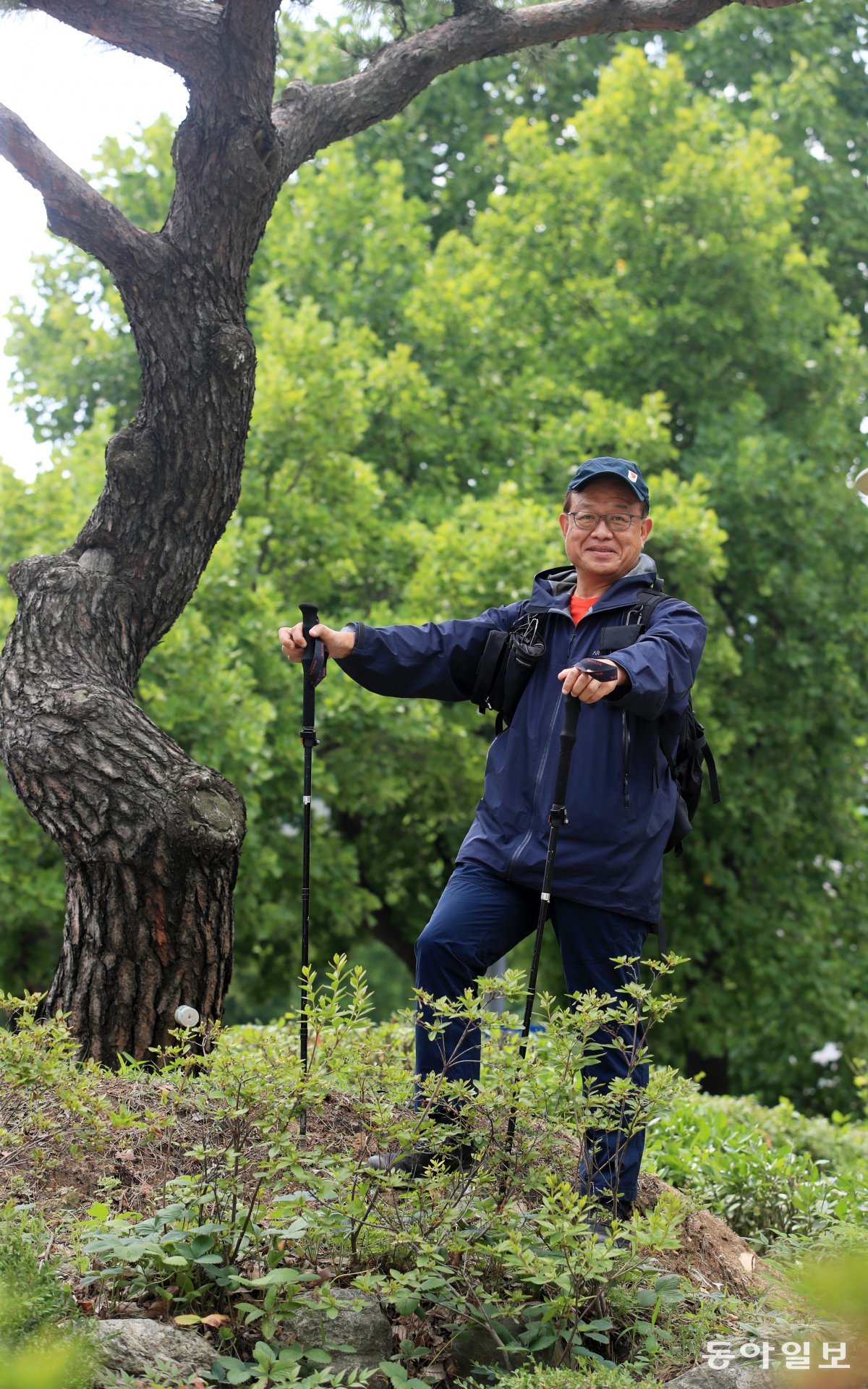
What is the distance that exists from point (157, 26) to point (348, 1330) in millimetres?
Answer: 4781

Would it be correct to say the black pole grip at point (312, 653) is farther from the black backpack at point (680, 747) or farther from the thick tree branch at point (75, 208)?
the thick tree branch at point (75, 208)

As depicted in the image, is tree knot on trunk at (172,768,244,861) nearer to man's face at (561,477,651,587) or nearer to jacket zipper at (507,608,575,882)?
jacket zipper at (507,608,575,882)

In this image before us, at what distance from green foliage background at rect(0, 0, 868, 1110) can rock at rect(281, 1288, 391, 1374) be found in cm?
812

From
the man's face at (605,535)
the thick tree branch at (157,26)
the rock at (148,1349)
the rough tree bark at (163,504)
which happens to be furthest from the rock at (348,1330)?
the thick tree branch at (157,26)

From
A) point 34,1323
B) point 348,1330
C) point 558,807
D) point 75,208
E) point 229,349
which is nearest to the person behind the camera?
point 34,1323

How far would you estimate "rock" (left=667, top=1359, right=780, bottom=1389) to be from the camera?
296 centimetres

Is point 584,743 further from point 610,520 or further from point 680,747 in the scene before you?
point 610,520

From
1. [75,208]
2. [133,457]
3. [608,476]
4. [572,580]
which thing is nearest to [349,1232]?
[572,580]

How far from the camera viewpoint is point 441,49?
581 cm

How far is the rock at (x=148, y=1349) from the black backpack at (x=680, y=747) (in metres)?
1.89

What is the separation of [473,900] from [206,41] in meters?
3.70

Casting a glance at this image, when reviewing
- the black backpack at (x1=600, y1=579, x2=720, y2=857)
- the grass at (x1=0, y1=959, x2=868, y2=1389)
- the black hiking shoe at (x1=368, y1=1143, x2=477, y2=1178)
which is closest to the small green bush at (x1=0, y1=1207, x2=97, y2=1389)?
the grass at (x1=0, y1=959, x2=868, y2=1389)

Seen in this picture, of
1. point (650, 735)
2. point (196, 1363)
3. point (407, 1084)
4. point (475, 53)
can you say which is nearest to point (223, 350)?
point (475, 53)

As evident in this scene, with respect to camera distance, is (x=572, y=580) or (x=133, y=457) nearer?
(x=572, y=580)
